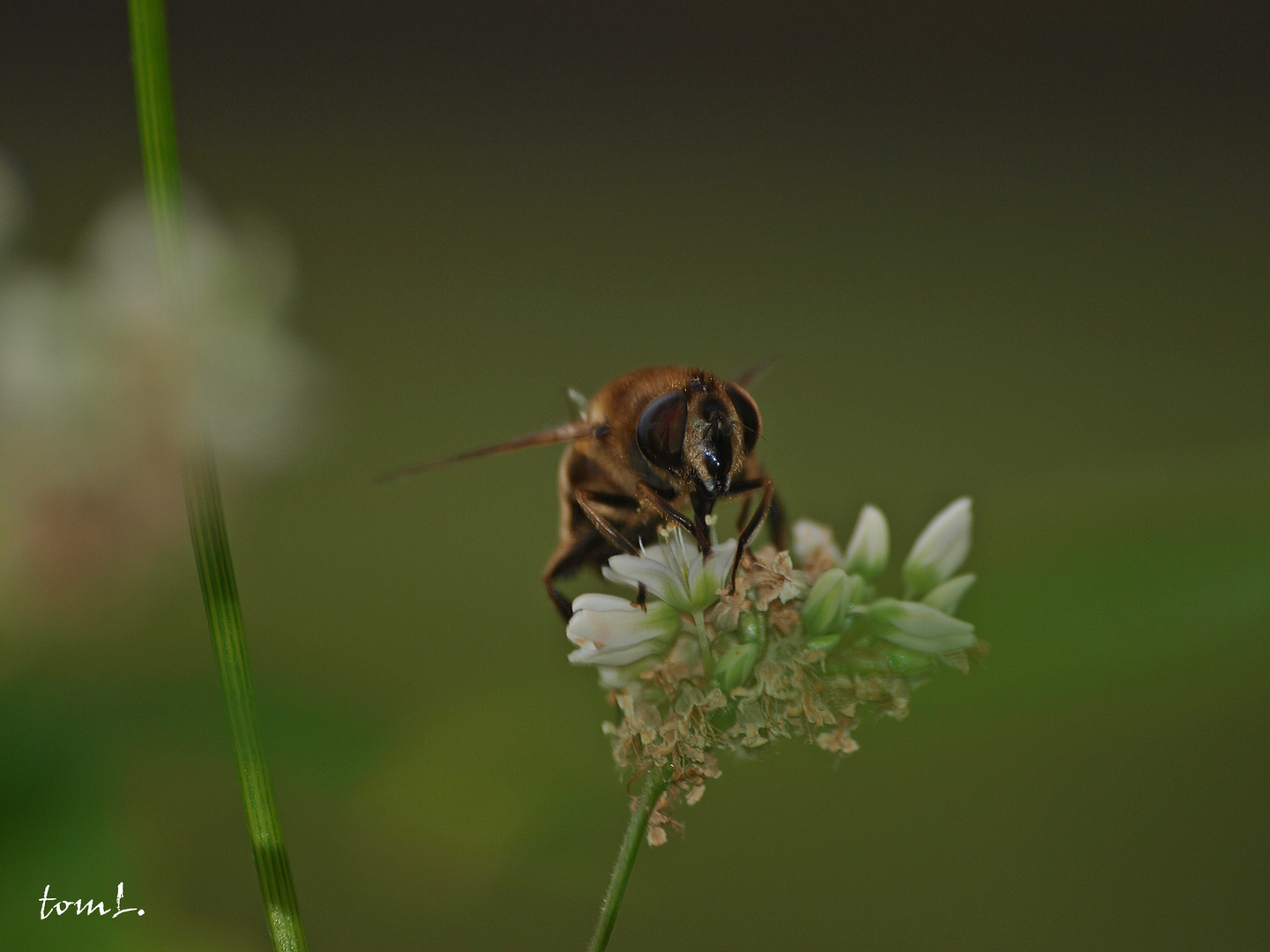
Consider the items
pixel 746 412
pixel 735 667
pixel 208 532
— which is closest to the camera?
pixel 208 532

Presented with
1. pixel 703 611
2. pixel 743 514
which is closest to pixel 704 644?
pixel 703 611

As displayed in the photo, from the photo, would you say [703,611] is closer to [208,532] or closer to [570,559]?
[570,559]

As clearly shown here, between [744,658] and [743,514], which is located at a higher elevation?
[743,514]

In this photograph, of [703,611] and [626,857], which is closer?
[626,857]

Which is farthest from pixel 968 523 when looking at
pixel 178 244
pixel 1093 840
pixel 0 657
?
pixel 1093 840

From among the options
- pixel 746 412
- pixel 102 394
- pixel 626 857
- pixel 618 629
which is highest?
pixel 102 394

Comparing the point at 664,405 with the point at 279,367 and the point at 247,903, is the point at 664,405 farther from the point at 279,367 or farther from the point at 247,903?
the point at 247,903

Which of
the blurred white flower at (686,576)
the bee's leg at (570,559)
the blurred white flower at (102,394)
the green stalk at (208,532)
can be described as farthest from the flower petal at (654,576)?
the blurred white flower at (102,394)
